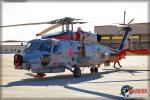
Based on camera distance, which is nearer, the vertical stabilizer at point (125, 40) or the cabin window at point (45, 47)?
the cabin window at point (45, 47)

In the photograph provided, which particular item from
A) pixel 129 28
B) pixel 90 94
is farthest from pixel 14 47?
pixel 90 94

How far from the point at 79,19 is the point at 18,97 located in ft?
22.7

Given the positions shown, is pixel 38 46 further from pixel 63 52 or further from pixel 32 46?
pixel 63 52

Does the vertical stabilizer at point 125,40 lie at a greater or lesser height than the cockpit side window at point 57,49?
greater

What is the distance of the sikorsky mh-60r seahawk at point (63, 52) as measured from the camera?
16.8 m

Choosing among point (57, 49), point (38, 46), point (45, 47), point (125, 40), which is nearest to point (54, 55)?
point (57, 49)

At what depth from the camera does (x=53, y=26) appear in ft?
58.2

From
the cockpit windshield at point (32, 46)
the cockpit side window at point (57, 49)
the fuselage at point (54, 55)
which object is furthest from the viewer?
the cockpit side window at point (57, 49)

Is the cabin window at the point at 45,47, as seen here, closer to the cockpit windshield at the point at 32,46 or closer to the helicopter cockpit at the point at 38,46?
the helicopter cockpit at the point at 38,46

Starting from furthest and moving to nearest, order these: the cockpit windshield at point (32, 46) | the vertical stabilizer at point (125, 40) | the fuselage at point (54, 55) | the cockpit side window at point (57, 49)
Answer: the vertical stabilizer at point (125, 40) < the cockpit side window at point (57, 49) < the cockpit windshield at point (32, 46) < the fuselage at point (54, 55)

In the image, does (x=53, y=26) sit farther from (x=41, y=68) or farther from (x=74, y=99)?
(x=74, y=99)

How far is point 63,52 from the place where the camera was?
1802cm

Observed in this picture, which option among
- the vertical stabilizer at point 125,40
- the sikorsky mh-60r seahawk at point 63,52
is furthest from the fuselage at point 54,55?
the vertical stabilizer at point 125,40

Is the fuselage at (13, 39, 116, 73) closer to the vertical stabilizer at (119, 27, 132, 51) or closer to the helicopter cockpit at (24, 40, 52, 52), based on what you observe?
the helicopter cockpit at (24, 40, 52, 52)
